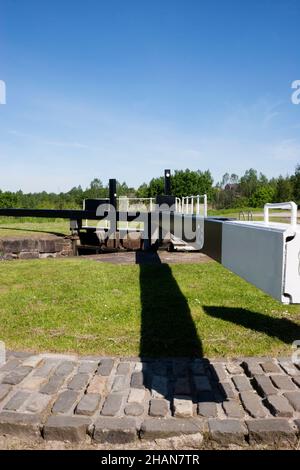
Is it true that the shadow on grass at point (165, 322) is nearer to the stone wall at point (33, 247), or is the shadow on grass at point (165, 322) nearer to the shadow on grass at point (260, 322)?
the shadow on grass at point (260, 322)

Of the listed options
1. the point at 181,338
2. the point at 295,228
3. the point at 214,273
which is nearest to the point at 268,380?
the point at 181,338

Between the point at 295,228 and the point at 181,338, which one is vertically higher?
the point at 295,228

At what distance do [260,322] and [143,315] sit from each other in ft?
5.54

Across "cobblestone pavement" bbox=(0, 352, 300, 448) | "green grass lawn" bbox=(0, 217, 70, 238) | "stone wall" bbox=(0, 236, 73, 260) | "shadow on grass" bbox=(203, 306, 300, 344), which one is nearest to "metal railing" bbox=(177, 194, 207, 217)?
"shadow on grass" bbox=(203, 306, 300, 344)

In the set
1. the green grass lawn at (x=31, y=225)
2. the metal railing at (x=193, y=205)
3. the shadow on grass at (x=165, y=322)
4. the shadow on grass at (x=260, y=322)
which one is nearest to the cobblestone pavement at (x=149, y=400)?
the shadow on grass at (x=165, y=322)

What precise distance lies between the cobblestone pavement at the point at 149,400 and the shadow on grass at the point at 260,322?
2.55 ft

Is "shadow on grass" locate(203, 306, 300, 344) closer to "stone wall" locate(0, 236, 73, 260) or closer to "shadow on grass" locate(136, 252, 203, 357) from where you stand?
"shadow on grass" locate(136, 252, 203, 357)

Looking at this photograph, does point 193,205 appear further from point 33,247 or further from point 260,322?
point 33,247

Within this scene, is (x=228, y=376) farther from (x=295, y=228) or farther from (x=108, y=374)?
(x=295, y=228)

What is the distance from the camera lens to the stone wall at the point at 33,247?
14555 mm

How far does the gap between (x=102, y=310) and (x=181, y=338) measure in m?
1.63

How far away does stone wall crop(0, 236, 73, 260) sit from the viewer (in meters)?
14.6

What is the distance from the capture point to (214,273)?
890 centimetres

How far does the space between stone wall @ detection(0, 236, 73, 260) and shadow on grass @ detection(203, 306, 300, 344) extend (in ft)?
34.8
